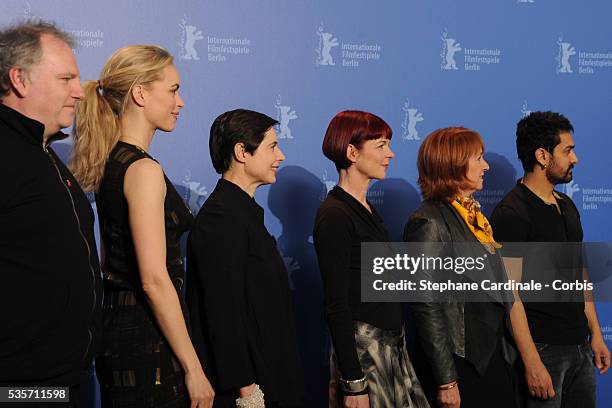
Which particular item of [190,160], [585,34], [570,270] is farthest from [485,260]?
[585,34]

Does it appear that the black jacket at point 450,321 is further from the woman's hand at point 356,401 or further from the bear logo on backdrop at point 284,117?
the bear logo on backdrop at point 284,117

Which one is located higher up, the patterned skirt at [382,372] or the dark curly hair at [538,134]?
the dark curly hair at [538,134]

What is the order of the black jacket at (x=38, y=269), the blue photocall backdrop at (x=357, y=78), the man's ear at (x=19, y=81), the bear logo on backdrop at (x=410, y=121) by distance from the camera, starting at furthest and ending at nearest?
the bear logo on backdrop at (x=410, y=121)
the blue photocall backdrop at (x=357, y=78)
the man's ear at (x=19, y=81)
the black jacket at (x=38, y=269)

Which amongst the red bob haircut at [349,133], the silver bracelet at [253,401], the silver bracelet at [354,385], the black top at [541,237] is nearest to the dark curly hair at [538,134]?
the black top at [541,237]

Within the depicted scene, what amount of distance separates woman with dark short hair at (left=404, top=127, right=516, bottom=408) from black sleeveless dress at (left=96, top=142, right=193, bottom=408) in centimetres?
92

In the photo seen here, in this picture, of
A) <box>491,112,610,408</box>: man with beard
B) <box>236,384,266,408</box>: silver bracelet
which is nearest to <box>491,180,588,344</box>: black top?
<box>491,112,610,408</box>: man with beard

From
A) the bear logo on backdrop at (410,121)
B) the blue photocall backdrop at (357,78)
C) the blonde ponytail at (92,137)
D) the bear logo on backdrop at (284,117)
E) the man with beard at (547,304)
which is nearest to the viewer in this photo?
the blonde ponytail at (92,137)

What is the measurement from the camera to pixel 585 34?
13.3ft

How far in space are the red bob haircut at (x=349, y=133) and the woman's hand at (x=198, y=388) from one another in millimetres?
938

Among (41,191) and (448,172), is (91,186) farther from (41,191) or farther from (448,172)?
(448,172)

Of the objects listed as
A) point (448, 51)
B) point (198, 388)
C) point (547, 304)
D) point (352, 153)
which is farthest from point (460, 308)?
point (448, 51)

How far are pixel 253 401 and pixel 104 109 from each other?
0.90 meters

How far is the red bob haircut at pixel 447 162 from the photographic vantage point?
9.16 feet

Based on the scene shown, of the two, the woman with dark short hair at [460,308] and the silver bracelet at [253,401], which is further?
the woman with dark short hair at [460,308]
